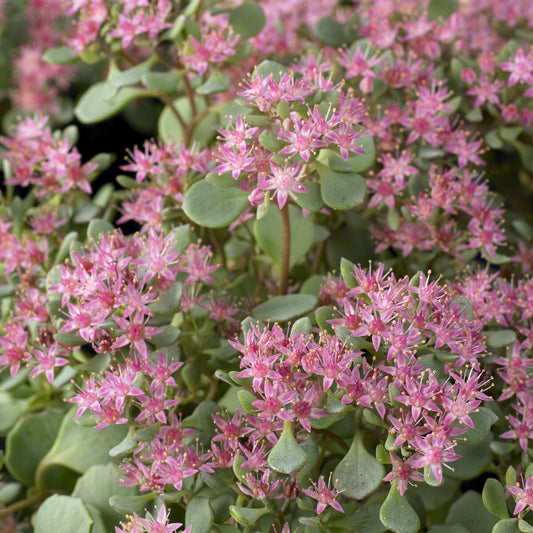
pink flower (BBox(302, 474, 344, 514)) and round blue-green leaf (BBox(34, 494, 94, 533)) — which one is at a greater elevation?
pink flower (BBox(302, 474, 344, 514))

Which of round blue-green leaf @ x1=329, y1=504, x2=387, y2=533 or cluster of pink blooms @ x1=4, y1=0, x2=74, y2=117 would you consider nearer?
round blue-green leaf @ x1=329, y1=504, x2=387, y2=533

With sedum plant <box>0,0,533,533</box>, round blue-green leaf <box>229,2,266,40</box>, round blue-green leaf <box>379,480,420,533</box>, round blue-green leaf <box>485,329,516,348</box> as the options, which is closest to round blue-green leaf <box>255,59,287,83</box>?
sedum plant <box>0,0,533,533</box>

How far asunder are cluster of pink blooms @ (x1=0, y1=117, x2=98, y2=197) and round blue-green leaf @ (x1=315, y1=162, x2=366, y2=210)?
523 millimetres

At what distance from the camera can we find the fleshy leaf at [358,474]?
0.87m

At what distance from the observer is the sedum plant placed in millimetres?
888

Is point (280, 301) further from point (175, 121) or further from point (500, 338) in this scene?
point (175, 121)

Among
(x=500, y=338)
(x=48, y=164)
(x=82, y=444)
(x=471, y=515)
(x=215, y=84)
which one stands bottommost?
(x=471, y=515)

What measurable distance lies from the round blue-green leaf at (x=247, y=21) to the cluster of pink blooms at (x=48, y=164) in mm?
403

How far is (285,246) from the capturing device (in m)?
1.12

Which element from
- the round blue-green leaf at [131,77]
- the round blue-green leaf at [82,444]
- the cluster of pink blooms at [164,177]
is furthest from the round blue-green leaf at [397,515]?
the round blue-green leaf at [131,77]

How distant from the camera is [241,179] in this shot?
1.00 meters

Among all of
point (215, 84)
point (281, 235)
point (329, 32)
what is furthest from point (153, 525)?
point (329, 32)

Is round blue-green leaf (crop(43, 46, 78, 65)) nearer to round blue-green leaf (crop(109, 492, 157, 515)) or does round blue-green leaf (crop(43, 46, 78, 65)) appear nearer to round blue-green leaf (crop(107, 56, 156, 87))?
round blue-green leaf (crop(107, 56, 156, 87))

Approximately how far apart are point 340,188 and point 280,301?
22 cm
